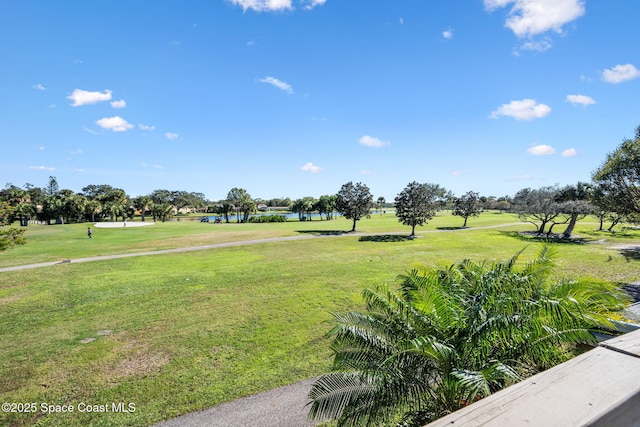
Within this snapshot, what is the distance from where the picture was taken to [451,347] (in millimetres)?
4262

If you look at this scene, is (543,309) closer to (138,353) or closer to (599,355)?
(599,355)

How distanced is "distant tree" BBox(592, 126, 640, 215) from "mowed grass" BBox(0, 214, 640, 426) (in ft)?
14.7

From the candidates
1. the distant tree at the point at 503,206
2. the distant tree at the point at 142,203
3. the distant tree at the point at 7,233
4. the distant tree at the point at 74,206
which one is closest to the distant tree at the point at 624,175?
the distant tree at the point at 7,233

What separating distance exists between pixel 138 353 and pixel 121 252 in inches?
943

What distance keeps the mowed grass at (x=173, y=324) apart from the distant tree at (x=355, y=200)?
64.6 ft

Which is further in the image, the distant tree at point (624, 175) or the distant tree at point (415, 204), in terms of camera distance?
the distant tree at point (415, 204)

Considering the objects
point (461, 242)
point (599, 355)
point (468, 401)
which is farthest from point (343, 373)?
point (461, 242)

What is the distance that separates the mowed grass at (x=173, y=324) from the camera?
7785 mm

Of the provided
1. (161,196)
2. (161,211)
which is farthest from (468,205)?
(161,196)

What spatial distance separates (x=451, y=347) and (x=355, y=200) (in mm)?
42118

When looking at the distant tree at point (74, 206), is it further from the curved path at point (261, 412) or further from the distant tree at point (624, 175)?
the distant tree at point (624, 175)

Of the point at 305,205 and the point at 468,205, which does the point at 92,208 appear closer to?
the point at 305,205

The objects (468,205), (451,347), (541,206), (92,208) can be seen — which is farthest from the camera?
(92,208)

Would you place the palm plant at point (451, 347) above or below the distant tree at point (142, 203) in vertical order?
below
